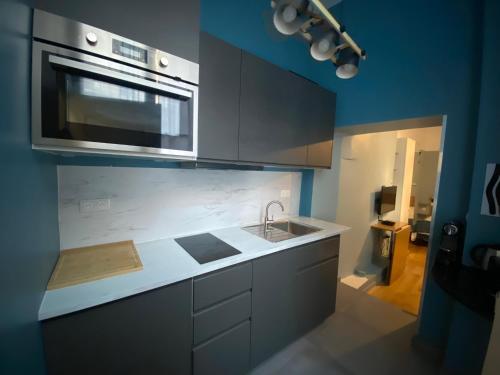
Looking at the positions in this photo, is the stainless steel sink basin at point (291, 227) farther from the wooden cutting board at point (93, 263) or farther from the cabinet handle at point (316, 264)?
the wooden cutting board at point (93, 263)

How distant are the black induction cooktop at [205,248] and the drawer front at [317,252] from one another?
59cm

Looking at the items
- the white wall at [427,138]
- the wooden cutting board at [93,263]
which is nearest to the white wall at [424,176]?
the white wall at [427,138]

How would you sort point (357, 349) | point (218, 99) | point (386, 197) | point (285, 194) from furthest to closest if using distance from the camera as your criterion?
point (386, 197) → point (285, 194) → point (357, 349) → point (218, 99)

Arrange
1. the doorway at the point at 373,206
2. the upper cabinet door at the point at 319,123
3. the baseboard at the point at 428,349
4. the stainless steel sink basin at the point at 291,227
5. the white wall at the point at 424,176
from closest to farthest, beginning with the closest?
the baseboard at the point at 428,349 → the upper cabinet door at the point at 319,123 → the stainless steel sink basin at the point at 291,227 → the doorway at the point at 373,206 → the white wall at the point at 424,176

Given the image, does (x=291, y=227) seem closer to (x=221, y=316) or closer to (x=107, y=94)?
(x=221, y=316)

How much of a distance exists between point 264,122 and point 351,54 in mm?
659

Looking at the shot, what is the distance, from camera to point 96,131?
797 mm

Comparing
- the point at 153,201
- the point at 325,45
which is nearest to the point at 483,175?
the point at 325,45

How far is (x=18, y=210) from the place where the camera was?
0.54m

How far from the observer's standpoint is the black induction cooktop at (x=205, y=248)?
1196 mm

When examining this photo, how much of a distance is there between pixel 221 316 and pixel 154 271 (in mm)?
490

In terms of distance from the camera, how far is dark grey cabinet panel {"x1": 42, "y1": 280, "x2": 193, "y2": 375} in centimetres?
76

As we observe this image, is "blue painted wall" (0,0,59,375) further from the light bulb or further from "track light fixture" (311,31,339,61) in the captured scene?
"track light fixture" (311,31,339,61)

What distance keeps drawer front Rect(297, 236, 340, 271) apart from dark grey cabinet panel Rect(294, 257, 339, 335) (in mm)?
50
